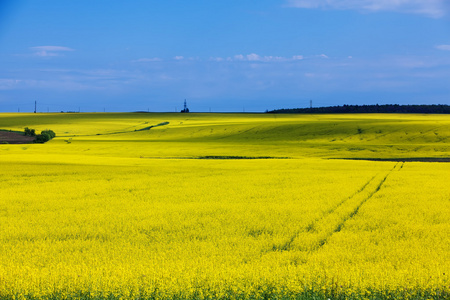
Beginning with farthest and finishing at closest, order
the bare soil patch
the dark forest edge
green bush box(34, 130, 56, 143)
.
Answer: the dark forest edge → green bush box(34, 130, 56, 143) → the bare soil patch

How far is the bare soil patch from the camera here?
53.3 metres

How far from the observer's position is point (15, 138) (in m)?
56.0

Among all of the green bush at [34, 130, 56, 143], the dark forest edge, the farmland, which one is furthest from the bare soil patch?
the dark forest edge

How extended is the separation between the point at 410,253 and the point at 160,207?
267 inches

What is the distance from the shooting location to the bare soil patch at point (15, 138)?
53272mm

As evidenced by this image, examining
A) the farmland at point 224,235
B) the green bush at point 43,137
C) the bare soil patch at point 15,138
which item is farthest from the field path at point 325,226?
the bare soil patch at point 15,138

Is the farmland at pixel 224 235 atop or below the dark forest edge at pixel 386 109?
below

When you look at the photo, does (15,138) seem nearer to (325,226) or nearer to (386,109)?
(325,226)

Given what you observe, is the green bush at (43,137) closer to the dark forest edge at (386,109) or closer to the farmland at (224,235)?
the farmland at (224,235)

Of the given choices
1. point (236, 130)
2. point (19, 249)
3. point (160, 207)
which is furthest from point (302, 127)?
point (19, 249)

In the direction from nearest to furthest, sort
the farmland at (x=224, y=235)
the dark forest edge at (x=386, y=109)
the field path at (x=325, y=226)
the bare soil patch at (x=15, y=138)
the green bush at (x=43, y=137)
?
the farmland at (x=224, y=235) → the field path at (x=325, y=226) → the bare soil patch at (x=15, y=138) → the green bush at (x=43, y=137) → the dark forest edge at (x=386, y=109)

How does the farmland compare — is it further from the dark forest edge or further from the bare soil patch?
the dark forest edge

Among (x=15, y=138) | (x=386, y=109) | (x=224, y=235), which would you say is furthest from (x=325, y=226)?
(x=386, y=109)

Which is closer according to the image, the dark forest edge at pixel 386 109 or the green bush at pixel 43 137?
the green bush at pixel 43 137
